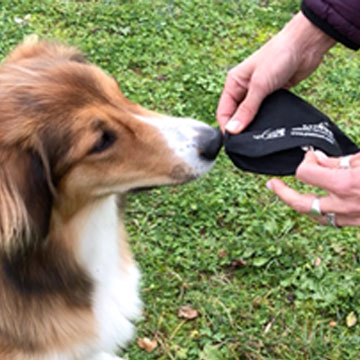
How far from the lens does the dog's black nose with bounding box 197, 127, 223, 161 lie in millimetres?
2238

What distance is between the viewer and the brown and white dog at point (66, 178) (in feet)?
6.54

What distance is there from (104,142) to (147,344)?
139cm

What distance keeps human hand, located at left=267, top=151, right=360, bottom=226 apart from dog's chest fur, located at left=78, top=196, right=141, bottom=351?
30.8 inches

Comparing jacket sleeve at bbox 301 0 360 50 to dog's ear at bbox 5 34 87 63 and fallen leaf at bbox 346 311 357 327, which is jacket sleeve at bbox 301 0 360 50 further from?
fallen leaf at bbox 346 311 357 327

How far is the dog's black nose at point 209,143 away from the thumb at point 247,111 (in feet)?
0.43

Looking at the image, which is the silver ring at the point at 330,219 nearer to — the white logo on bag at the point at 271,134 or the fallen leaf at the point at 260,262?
the white logo on bag at the point at 271,134

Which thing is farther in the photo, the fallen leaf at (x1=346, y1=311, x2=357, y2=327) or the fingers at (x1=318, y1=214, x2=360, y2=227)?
the fallen leaf at (x1=346, y1=311, x2=357, y2=327)

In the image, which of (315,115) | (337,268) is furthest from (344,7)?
(337,268)

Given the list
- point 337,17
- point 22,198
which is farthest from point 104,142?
point 337,17

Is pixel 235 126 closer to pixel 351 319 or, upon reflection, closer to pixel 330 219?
pixel 330 219

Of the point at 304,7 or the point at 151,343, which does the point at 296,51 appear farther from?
the point at 151,343

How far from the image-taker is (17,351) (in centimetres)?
229

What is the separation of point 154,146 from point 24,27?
10.2ft

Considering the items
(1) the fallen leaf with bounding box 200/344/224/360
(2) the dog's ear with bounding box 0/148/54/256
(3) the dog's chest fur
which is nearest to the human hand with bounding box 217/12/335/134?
(3) the dog's chest fur
